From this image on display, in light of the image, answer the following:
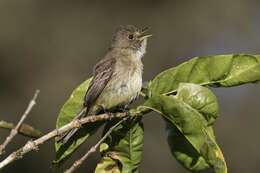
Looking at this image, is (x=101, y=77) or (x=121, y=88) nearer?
(x=121, y=88)

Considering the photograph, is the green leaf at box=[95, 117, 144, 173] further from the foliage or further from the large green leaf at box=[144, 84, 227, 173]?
the large green leaf at box=[144, 84, 227, 173]

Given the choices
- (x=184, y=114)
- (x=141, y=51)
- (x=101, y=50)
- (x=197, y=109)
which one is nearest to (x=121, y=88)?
(x=141, y=51)

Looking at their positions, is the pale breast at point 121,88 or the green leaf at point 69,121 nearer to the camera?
the green leaf at point 69,121

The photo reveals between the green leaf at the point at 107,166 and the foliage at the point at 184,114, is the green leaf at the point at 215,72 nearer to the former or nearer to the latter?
the foliage at the point at 184,114

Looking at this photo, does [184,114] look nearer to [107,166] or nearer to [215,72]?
[215,72]

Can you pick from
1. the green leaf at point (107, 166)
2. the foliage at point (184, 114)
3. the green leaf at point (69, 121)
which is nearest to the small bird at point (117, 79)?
the green leaf at point (69, 121)
